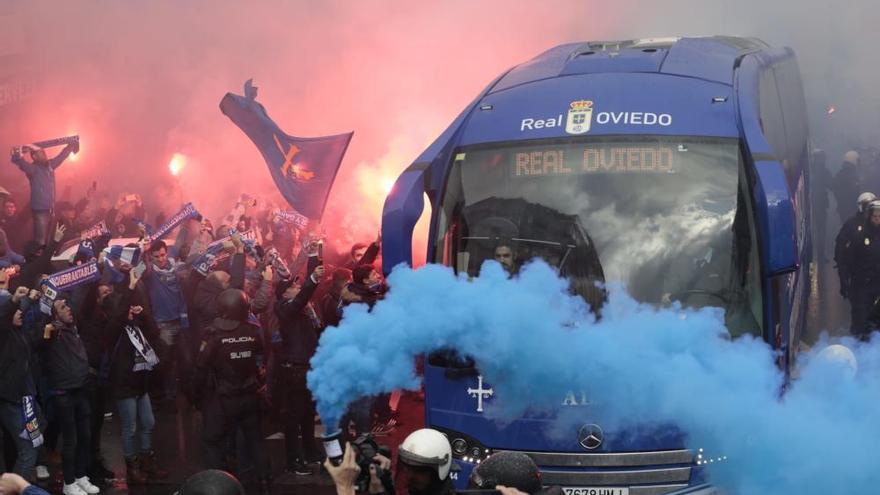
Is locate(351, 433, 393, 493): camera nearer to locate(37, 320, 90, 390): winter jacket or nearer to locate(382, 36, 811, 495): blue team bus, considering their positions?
locate(382, 36, 811, 495): blue team bus

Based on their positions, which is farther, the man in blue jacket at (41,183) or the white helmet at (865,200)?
the man in blue jacket at (41,183)

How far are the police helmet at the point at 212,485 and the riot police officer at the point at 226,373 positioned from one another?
13.6 feet

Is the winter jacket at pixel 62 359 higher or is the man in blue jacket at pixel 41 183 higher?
the man in blue jacket at pixel 41 183

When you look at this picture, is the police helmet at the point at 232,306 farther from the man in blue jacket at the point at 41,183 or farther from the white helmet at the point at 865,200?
the white helmet at the point at 865,200

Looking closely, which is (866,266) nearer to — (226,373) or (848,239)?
(848,239)

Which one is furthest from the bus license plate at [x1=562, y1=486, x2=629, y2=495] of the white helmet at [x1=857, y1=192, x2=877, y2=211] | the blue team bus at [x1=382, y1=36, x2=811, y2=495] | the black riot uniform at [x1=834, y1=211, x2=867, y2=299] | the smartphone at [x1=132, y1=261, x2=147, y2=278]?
the white helmet at [x1=857, y1=192, x2=877, y2=211]

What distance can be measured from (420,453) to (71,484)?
17.1ft

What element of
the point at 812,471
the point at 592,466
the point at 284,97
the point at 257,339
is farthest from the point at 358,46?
Result: the point at 812,471

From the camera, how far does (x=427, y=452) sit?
15.3 ft

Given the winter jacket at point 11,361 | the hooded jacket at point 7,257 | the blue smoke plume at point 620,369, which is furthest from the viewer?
the hooded jacket at point 7,257

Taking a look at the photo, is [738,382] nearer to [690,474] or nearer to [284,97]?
[690,474]

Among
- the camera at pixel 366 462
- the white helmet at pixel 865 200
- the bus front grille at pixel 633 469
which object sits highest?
the white helmet at pixel 865 200

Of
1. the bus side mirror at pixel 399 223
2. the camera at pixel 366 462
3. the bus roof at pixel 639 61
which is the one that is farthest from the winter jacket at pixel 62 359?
the camera at pixel 366 462

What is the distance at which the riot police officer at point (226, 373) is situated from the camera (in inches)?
327
